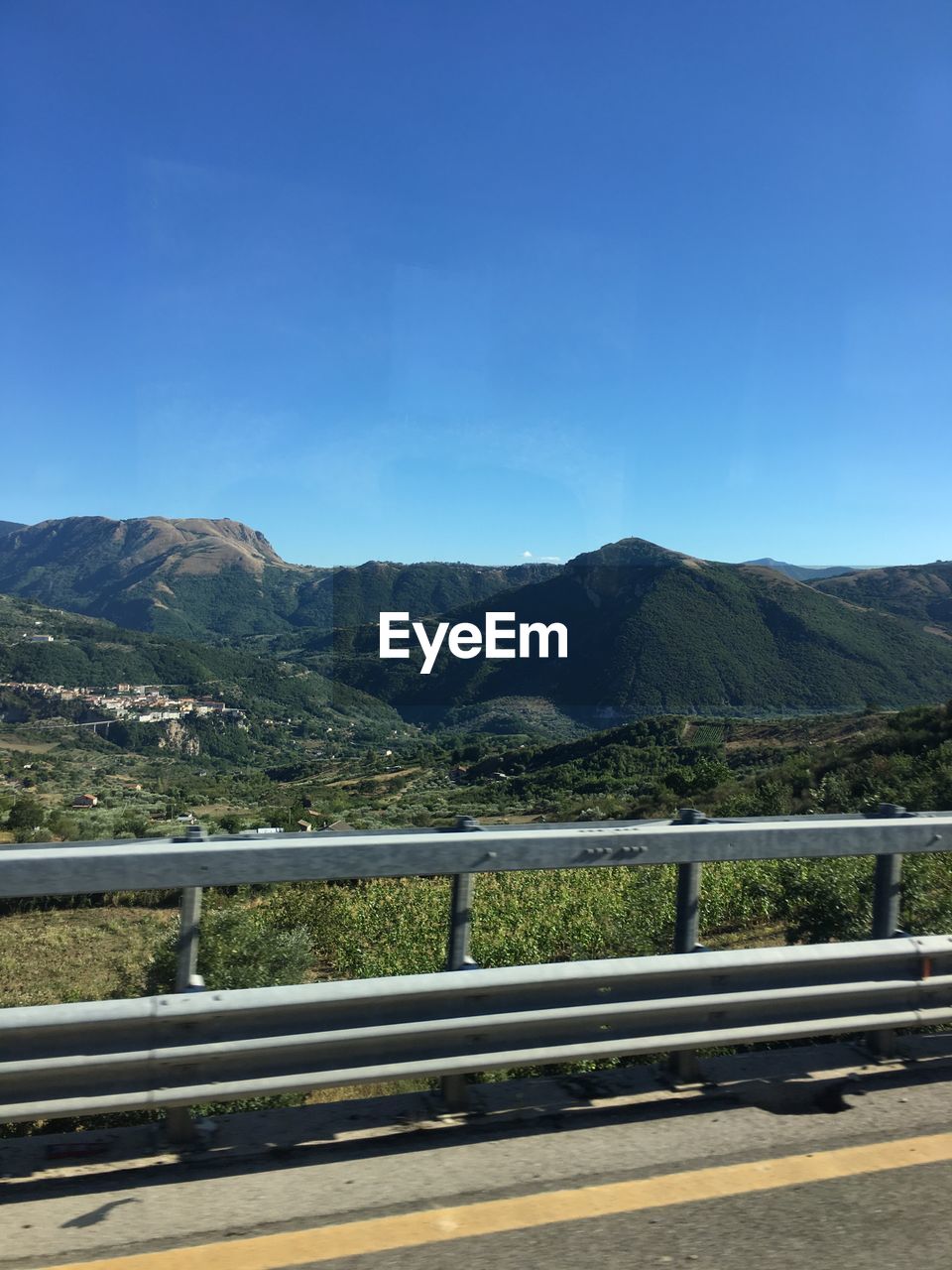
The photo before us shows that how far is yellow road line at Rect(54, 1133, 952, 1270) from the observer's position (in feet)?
8.92

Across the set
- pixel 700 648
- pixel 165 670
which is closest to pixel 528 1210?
pixel 700 648

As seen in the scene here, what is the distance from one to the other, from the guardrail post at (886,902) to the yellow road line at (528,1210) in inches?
28.8

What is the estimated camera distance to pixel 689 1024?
3.78m

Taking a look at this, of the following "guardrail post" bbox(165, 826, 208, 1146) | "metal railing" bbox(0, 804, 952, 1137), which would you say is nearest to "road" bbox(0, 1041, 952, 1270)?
"guardrail post" bbox(165, 826, 208, 1146)

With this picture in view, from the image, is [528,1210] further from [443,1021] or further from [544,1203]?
[443,1021]

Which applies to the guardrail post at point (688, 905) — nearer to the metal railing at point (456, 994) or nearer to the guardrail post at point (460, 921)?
the metal railing at point (456, 994)

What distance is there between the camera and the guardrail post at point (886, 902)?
4188 millimetres

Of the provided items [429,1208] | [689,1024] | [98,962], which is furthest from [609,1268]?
[98,962]

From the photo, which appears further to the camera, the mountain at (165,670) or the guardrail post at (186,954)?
the mountain at (165,670)

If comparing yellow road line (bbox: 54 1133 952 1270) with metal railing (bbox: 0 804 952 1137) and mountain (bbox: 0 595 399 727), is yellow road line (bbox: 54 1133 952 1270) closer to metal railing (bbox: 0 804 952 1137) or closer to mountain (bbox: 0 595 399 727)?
metal railing (bbox: 0 804 952 1137)

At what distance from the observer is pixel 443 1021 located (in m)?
3.41

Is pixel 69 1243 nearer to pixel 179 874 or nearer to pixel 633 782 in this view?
pixel 179 874

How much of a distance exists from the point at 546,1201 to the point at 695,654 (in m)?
138

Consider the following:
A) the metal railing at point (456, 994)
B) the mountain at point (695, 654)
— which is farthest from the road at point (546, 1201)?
the mountain at point (695, 654)
